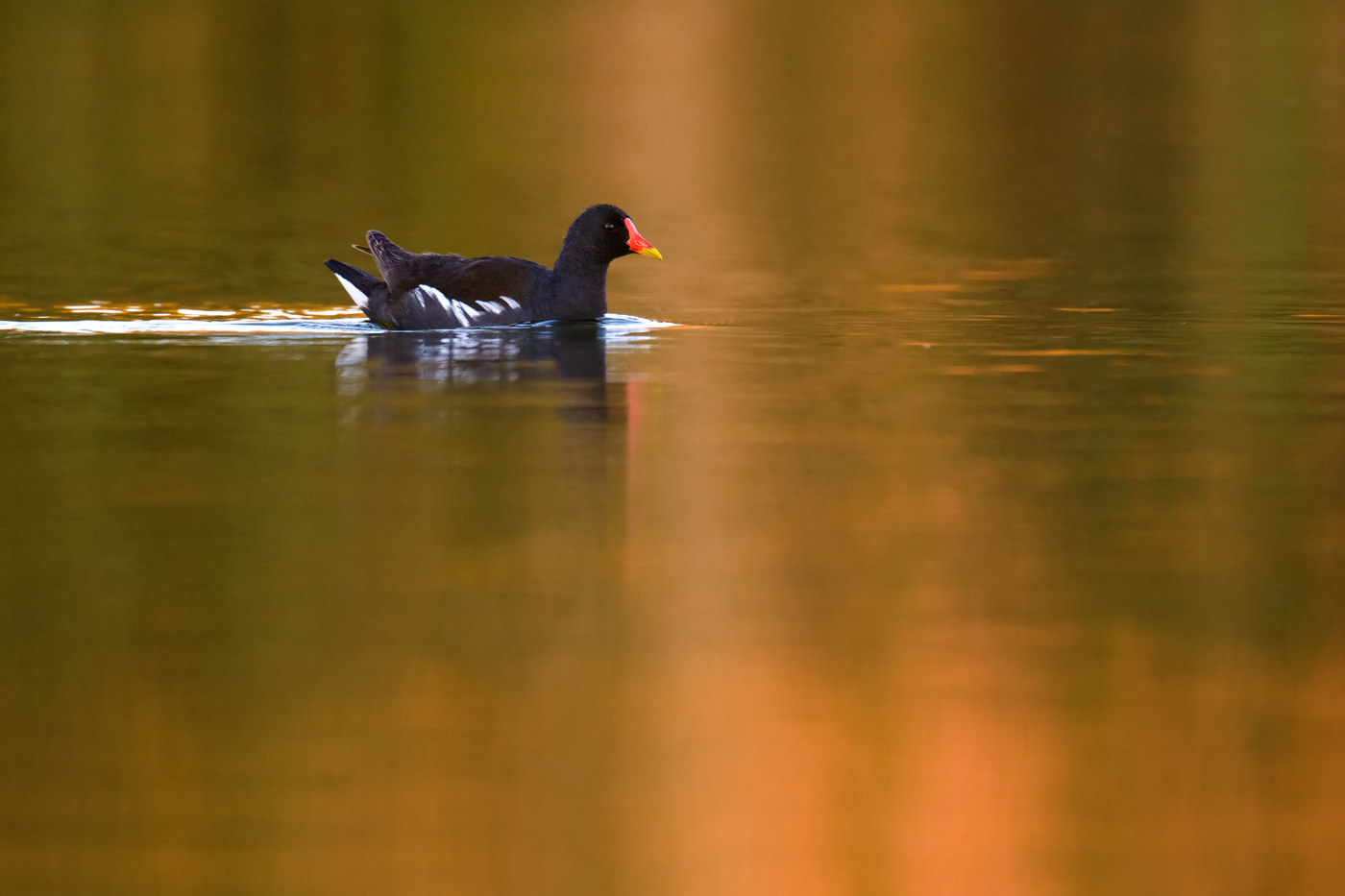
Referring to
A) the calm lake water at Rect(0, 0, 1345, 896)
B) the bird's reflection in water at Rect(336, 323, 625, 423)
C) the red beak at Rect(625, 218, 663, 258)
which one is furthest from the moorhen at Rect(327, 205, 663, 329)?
the calm lake water at Rect(0, 0, 1345, 896)

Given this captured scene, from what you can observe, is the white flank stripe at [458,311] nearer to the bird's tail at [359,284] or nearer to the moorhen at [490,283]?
the moorhen at [490,283]

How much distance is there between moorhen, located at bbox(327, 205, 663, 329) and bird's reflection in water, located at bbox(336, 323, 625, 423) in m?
0.13

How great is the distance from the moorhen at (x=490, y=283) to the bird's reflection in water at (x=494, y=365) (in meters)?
0.13

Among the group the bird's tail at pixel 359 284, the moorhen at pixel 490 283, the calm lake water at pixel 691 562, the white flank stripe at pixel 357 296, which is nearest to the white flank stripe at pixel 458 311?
the moorhen at pixel 490 283

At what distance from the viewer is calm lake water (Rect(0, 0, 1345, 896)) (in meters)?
7.24

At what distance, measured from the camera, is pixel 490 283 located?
17672mm

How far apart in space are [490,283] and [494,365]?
63.9 inches

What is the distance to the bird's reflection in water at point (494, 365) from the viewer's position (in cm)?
1474

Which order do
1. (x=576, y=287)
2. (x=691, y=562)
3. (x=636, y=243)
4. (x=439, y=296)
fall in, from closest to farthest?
(x=691, y=562) < (x=439, y=296) < (x=576, y=287) < (x=636, y=243)

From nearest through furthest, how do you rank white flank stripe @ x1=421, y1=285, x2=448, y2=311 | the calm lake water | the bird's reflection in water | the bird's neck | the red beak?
the calm lake water, the bird's reflection in water, white flank stripe @ x1=421, y1=285, x2=448, y2=311, the bird's neck, the red beak

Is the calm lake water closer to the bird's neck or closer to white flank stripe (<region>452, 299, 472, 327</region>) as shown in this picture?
the bird's neck

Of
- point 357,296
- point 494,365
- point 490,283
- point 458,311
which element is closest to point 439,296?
point 458,311

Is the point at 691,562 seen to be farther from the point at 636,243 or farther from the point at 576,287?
the point at 636,243

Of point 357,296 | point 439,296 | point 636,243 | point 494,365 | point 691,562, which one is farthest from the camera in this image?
point 636,243
